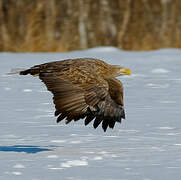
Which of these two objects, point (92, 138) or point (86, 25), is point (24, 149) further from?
point (86, 25)

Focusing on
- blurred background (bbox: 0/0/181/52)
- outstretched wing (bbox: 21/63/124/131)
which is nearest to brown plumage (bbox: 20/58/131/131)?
outstretched wing (bbox: 21/63/124/131)

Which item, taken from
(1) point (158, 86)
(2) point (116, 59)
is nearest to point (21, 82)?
(1) point (158, 86)

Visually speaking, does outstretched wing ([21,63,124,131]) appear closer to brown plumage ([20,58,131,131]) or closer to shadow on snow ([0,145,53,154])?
brown plumage ([20,58,131,131])

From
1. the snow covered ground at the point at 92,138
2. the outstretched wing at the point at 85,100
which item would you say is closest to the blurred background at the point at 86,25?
the snow covered ground at the point at 92,138

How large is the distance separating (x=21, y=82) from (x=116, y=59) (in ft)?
10.3

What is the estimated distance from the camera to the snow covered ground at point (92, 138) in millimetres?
5109

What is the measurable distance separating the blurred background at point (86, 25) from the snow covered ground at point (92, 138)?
4815 mm

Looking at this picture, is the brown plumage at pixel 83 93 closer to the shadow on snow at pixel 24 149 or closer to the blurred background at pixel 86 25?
the shadow on snow at pixel 24 149

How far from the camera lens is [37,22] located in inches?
609

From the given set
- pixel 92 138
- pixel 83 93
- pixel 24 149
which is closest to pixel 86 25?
pixel 92 138

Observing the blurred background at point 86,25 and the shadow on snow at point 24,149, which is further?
the blurred background at point 86,25

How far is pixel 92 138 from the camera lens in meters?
6.45

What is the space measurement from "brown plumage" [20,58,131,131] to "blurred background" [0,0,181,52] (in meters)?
8.71

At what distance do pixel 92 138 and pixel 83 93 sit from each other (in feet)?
2.94
